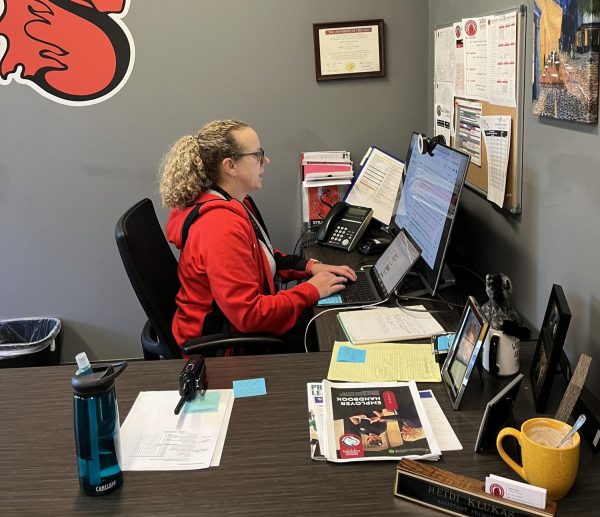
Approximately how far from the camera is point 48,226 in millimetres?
3059

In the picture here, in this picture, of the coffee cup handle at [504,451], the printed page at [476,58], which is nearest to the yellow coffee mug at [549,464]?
the coffee cup handle at [504,451]

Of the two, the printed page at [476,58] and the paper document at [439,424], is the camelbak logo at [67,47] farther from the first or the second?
the paper document at [439,424]

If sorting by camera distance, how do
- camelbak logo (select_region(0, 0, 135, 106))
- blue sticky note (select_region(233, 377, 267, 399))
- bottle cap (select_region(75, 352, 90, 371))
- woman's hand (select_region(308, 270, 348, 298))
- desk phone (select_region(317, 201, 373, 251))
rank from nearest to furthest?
bottle cap (select_region(75, 352, 90, 371))
blue sticky note (select_region(233, 377, 267, 399))
woman's hand (select_region(308, 270, 348, 298))
desk phone (select_region(317, 201, 373, 251))
camelbak logo (select_region(0, 0, 135, 106))

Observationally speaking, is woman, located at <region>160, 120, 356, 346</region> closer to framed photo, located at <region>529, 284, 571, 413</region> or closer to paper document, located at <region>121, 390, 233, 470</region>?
paper document, located at <region>121, 390, 233, 470</region>

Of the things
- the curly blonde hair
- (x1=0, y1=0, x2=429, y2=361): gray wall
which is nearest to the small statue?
the curly blonde hair

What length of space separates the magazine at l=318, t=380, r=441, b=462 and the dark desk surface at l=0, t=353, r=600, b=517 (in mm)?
29

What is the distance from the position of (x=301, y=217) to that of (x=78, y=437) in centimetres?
214

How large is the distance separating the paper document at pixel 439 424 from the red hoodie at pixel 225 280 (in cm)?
70

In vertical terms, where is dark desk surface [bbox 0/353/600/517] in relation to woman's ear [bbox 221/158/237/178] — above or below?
below

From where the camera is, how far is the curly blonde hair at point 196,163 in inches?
81.7

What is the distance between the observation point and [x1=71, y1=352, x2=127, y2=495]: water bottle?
104 cm

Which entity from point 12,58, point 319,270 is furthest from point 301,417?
point 12,58

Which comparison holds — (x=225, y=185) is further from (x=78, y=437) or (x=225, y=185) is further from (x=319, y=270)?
(x=78, y=437)

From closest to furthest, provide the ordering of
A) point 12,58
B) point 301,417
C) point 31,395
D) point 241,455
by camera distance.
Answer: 1. point 241,455
2. point 301,417
3. point 31,395
4. point 12,58
